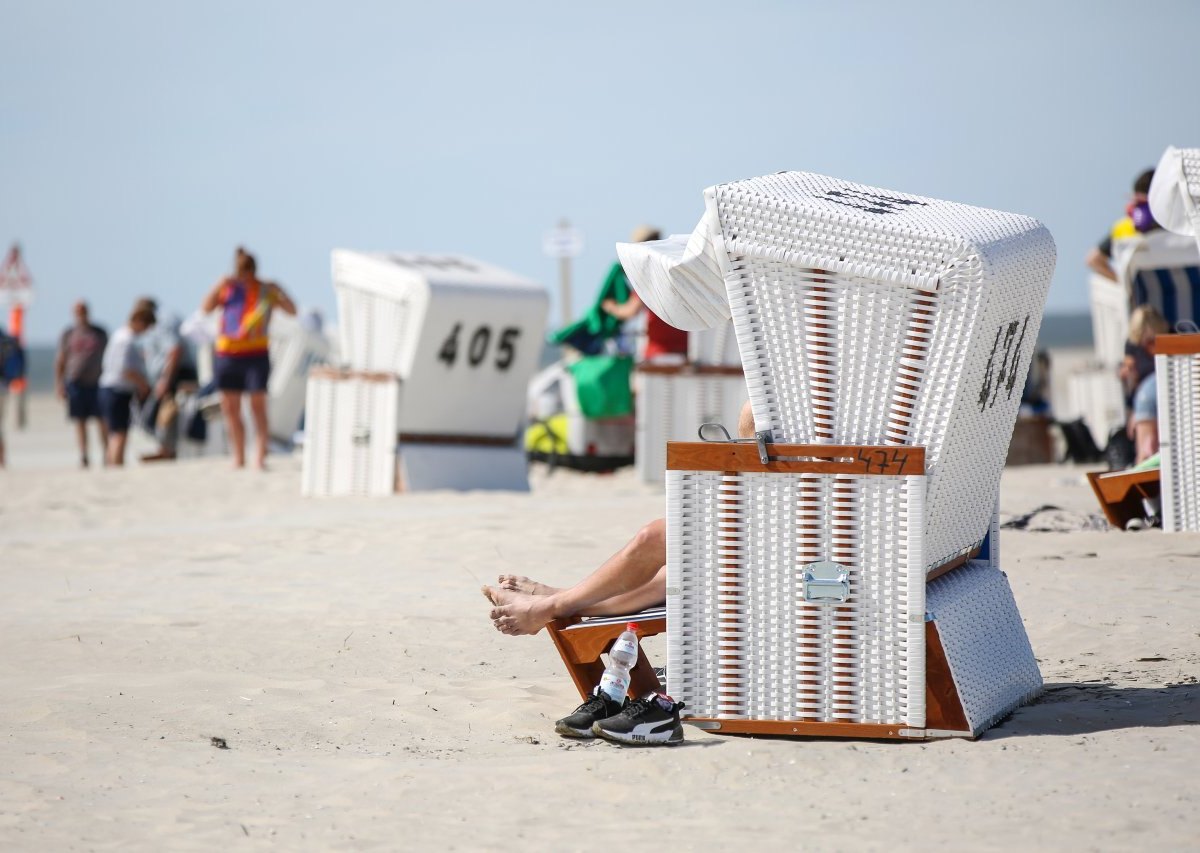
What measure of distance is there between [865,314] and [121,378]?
38.2 ft

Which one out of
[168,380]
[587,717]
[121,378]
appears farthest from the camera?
[168,380]

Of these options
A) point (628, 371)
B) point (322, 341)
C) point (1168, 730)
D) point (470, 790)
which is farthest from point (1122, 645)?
point (322, 341)

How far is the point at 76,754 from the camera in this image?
4027mm

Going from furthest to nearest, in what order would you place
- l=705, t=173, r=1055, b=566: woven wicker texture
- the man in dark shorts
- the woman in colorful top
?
the man in dark shorts
the woman in colorful top
l=705, t=173, r=1055, b=566: woven wicker texture

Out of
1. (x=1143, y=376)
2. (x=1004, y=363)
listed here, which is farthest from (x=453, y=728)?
(x=1143, y=376)

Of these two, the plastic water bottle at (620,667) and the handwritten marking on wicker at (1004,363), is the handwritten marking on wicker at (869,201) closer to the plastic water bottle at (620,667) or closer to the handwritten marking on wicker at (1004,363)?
the handwritten marking on wicker at (1004,363)

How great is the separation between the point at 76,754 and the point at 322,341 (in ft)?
37.5

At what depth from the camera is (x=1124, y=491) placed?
7.21 meters

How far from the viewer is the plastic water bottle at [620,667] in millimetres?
4133

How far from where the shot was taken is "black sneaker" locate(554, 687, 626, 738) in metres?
4.12

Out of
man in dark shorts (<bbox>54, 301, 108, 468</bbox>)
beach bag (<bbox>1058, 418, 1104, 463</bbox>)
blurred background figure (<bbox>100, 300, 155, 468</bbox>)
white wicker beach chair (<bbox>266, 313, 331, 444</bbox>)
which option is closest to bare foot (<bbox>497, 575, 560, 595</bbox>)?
beach bag (<bbox>1058, 418, 1104, 463</bbox>)

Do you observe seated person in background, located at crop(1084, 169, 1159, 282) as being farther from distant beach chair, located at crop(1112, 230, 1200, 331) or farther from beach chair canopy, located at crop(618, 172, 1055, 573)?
beach chair canopy, located at crop(618, 172, 1055, 573)

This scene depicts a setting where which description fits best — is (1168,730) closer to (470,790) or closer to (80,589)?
(470,790)

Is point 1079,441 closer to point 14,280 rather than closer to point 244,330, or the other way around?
point 244,330
